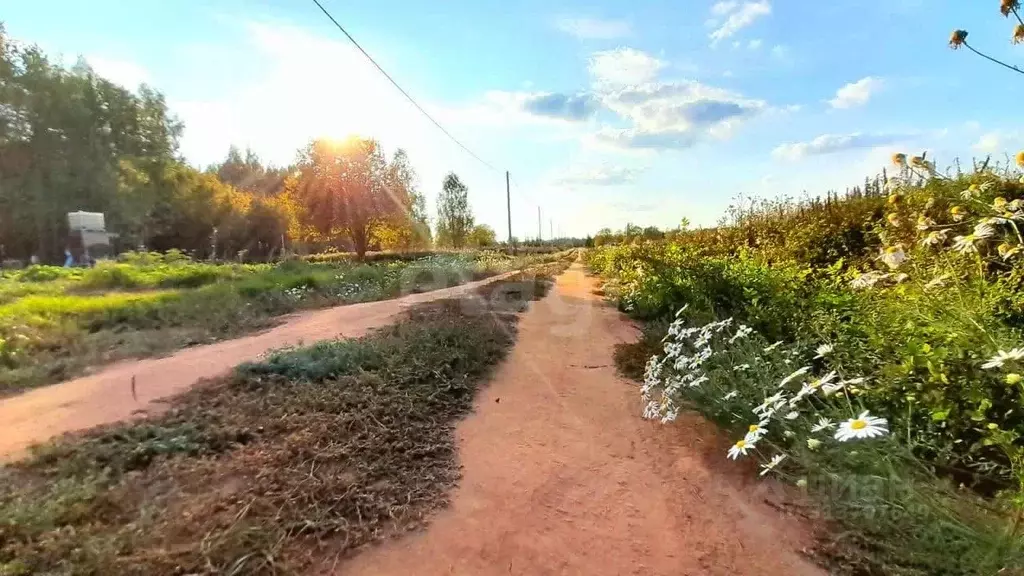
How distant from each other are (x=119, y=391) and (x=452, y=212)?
37459 mm

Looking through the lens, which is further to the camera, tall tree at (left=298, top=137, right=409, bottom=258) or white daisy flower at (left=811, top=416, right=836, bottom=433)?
tall tree at (left=298, top=137, right=409, bottom=258)

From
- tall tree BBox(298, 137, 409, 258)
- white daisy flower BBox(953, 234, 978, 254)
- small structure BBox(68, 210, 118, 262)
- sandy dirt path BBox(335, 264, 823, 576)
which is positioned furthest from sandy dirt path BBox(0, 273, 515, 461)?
tall tree BBox(298, 137, 409, 258)

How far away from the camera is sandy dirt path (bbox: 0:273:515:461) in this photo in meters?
3.20

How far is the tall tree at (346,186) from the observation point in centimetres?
2525

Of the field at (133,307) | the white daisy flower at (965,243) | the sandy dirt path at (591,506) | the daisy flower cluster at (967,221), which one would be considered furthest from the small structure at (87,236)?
the white daisy flower at (965,243)

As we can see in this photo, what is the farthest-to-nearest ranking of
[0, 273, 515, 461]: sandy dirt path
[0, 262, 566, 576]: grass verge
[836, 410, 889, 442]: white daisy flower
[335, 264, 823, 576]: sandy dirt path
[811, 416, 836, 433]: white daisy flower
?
[0, 273, 515, 461]: sandy dirt path
[335, 264, 823, 576]: sandy dirt path
[0, 262, 566, 576]: grass verge
[811, 416, 836, 433]: white daisy flower
[836, 410, 889, 442]: white daisy flower

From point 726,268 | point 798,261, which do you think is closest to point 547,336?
point 726,268

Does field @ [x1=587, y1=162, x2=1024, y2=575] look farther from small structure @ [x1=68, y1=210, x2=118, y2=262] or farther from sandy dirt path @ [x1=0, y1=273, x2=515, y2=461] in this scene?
small structure @ [x1=68, y1=210, x2=118, y2=262]

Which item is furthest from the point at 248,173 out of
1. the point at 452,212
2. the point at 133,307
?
the point at 133,307

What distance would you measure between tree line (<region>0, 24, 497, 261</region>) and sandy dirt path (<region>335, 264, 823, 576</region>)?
2168 cm

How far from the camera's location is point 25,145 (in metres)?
18.6

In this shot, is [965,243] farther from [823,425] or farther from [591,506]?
[591,506]

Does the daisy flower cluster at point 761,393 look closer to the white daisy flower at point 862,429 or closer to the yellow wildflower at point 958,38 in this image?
the white daisy flower at point 862,429

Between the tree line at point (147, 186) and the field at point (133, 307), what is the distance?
24.1 ft
